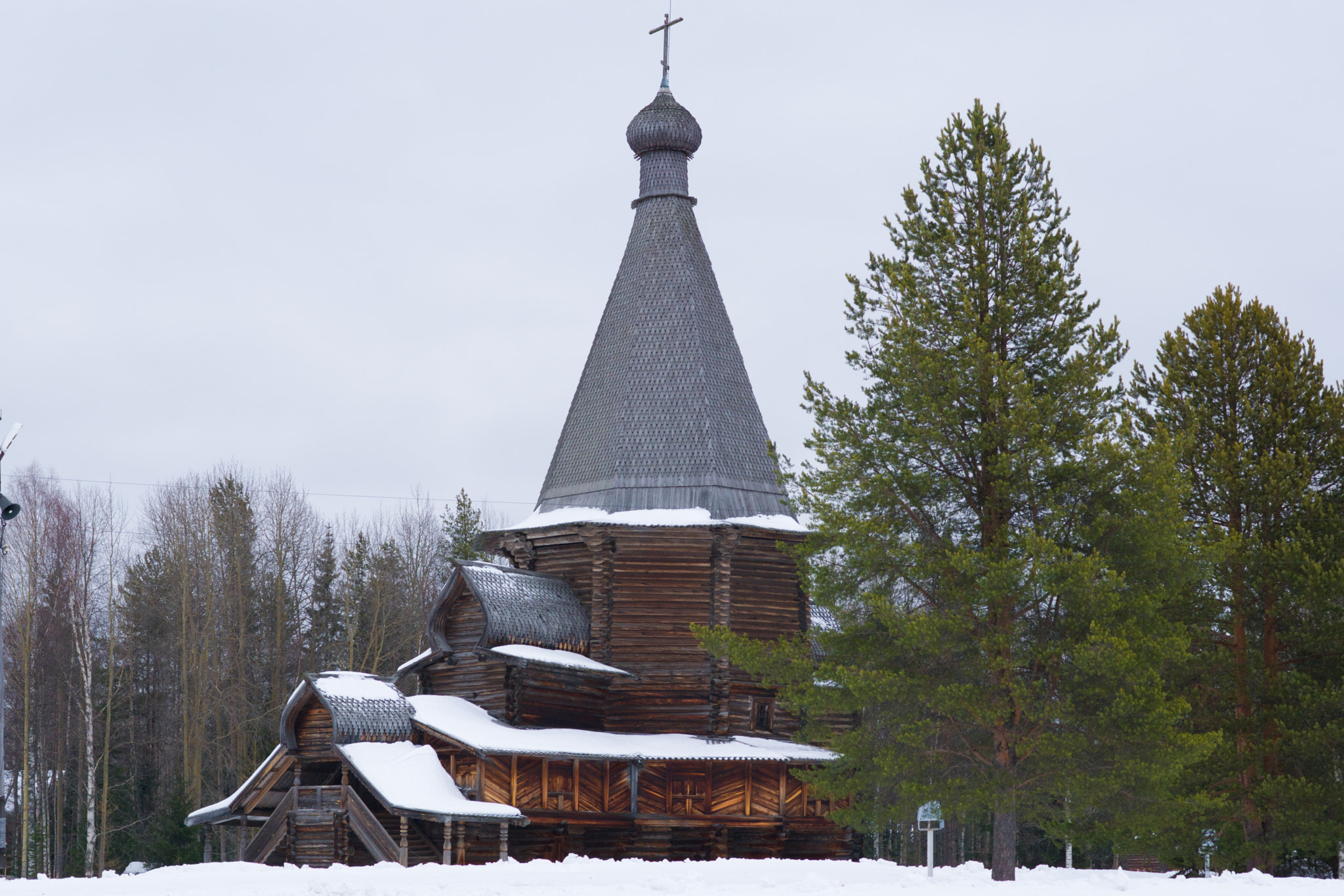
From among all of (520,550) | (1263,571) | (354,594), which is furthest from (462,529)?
(1263,571)

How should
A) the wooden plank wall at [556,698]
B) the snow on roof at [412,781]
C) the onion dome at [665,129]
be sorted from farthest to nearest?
1. the onion dome at [665,129]
2. the wooden plank wall at [556,698]
3. the snow on roof at [412,781]

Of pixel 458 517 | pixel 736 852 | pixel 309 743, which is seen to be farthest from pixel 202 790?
pixel 736 852

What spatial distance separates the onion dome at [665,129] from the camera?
104 ft

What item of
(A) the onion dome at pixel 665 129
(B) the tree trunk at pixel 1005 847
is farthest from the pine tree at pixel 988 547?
(A) the onion dome at pixel 665 129

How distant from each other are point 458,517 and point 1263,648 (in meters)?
30.3

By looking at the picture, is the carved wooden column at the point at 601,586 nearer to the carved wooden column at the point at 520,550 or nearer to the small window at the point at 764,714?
the carved wooden column at the point at 520,550

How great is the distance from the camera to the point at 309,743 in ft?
81.5

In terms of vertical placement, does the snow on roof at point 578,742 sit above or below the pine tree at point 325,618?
below

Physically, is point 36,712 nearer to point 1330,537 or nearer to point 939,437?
point 939,437

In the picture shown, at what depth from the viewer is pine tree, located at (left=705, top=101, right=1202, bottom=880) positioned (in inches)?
734

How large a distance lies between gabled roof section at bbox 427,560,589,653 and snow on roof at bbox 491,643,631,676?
5.2 inches

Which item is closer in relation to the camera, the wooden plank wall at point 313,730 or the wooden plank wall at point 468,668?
the wooden plank wall at point 313,730

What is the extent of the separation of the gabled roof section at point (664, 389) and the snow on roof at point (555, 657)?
319 cm

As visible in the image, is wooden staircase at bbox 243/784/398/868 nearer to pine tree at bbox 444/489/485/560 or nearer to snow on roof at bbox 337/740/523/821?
snow on roof at bbox 337/740/523/821
